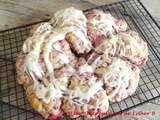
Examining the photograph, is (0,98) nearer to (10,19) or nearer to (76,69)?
(76,69)

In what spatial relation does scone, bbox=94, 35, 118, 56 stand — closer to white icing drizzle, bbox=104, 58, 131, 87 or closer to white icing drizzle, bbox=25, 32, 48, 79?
white icing drizzle, bbox=104, 58, 131, 87

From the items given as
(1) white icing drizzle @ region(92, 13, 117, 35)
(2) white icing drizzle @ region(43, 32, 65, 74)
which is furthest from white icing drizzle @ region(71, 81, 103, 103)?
(1) white icing drizzle @ region(92, 13, 117, 35)

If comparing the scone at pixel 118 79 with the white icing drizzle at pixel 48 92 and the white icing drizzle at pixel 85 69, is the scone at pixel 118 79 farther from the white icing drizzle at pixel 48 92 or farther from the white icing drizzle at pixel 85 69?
the white icing drizzle at pixel 48 92

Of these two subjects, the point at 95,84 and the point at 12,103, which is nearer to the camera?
the point at 95,84

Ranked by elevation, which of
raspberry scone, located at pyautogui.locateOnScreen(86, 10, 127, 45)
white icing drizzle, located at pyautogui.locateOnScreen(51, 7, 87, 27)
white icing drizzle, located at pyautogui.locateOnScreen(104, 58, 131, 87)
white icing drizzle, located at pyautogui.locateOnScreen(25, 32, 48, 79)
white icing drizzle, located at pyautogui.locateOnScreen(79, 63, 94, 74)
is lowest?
white icing drizzle, located at pyautogui.locateOnScreen(104, 58, 131, 87)

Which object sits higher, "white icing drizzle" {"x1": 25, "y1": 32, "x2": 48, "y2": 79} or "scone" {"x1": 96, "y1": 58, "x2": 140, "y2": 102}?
"white icing drizzle" {"x1": 25, "y1": 32, "x2": 48, "y2": 79}

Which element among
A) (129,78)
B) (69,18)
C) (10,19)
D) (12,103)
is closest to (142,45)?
(129,78)

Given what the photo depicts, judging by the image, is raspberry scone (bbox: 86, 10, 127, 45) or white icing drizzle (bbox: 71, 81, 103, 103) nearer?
white icing drizzle (bbox: 71, 81, 103, 103)

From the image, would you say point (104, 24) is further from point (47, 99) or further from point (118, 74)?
point (47, 99)
